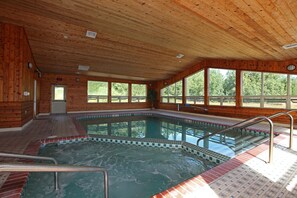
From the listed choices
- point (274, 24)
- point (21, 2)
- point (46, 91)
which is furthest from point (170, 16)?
point (46, 91)

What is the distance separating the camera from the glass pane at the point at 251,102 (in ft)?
23.8

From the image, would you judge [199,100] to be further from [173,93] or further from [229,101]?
[173,93]

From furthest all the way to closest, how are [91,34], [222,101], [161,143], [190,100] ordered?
[190,100], [222,101], [91,34], [161,143]

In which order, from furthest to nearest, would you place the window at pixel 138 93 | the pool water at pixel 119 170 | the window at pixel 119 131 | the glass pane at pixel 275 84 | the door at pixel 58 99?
the window at pixel 138 93 → the door at pixel 58 99 → the glass pane at pixel 275 84 → the window at pixel 119 131 → the pool water at pixel 119 170

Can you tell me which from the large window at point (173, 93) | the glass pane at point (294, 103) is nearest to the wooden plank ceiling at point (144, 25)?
the glass pane at point (294, 103)

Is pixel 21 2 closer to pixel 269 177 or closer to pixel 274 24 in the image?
pixel 274 24

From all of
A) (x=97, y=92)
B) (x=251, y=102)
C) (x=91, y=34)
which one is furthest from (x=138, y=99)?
(x=91, y=34)

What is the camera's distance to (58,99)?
9.72m

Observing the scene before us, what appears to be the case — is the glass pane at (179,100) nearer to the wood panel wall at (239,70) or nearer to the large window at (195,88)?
the large window at (195,88)

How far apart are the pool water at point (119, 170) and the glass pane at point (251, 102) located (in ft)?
17.1

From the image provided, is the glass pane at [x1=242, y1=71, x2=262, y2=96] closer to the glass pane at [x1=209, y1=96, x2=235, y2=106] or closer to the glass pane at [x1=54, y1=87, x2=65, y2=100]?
the glass pane at [x1=209, y1=96, x2=235, y2=106]

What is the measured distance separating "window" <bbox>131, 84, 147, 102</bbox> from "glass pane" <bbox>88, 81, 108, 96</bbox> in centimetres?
220

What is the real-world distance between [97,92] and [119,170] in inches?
337

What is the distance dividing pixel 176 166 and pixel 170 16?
10.8 feet
